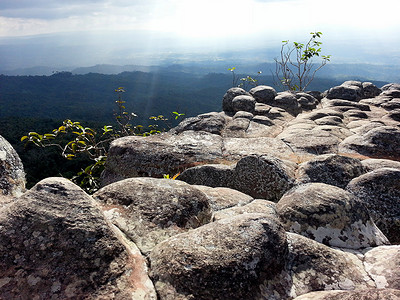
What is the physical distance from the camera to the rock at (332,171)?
748 centimetres

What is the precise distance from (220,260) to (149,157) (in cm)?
718

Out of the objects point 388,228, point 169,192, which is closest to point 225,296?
point 169,192

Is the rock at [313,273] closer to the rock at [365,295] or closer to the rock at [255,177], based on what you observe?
the rock at [365,295]

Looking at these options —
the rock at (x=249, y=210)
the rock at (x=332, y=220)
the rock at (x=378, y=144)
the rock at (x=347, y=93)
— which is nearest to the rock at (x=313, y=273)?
the rock at (x=332, y=220)

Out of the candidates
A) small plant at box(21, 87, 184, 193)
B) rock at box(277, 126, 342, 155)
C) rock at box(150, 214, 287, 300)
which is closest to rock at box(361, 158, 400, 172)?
rock at box(277, 126, 342, 155)

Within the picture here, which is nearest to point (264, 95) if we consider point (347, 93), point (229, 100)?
point (229, 100)

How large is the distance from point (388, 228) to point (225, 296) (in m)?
4.59

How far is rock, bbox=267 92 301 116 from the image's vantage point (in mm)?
20297

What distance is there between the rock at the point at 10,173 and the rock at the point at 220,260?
131 inches

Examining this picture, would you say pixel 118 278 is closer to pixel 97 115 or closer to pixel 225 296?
pixel 225 296

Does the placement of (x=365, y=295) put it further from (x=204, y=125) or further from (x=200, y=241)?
(x=204, y=125)

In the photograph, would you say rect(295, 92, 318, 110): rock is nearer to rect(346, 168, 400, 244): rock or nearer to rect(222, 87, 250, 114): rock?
rect(222, 87, 250, 114): rock

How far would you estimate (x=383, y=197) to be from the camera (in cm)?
605

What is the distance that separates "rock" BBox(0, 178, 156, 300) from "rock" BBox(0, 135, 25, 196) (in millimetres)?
1903
